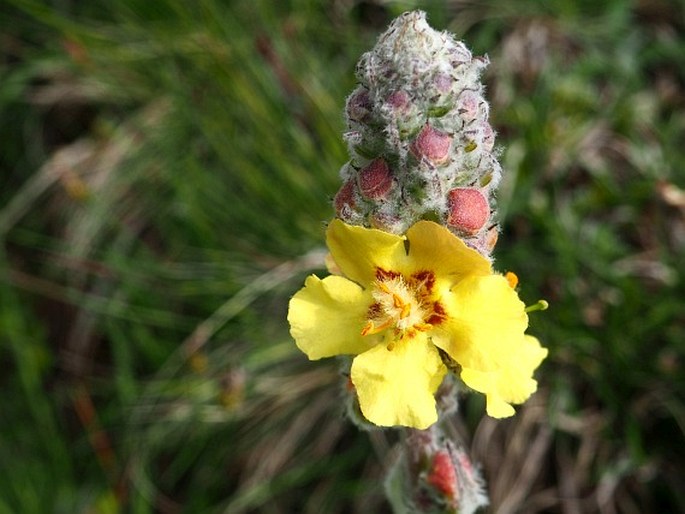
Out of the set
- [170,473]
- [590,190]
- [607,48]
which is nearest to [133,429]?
[170,473]

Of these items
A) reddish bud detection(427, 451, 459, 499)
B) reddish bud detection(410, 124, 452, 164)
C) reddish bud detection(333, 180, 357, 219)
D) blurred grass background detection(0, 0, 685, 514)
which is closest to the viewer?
reddish bud detection(410, 124, 452, 164)

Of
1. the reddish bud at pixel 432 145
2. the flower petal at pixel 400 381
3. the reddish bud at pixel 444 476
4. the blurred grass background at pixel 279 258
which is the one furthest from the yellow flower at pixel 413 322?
the blurred grass background at pixel 279 258

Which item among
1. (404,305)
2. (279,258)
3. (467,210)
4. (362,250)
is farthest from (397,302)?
(279,258)

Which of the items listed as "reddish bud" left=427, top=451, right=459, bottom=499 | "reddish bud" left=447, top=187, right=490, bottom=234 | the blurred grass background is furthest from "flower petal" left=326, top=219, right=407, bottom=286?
the blurred grass background

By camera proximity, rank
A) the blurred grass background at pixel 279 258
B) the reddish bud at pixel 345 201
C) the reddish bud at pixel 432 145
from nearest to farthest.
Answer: the reddish bud at pixel 432 145 < the reddish bud at pixel 345 201 < the blurred grass background at pixel 279 258

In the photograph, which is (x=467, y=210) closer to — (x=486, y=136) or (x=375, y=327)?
(x=486, y=136)

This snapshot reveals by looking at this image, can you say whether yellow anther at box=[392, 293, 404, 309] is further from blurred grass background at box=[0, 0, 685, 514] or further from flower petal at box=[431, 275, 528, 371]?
blurred grass background at box=[0, 0, 685, 514]

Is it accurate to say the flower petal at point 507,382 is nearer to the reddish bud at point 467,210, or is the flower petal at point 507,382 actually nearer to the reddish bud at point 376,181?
the reddish bud at point 467,210
